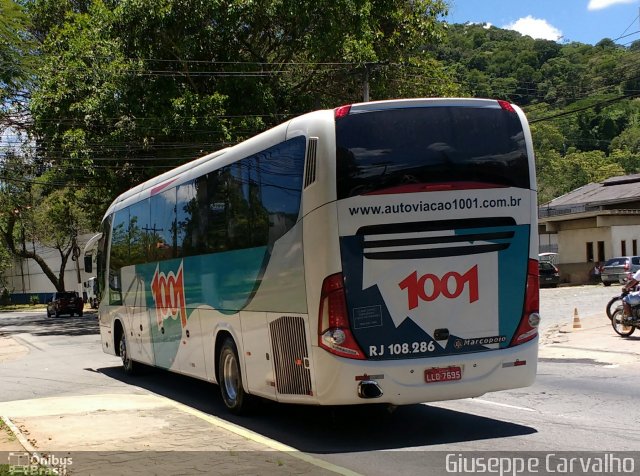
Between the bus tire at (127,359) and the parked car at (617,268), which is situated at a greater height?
the parked car at (617,268)

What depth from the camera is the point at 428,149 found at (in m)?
8.09

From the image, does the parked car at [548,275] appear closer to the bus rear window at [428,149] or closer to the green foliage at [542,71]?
the green foliage at [542,71]

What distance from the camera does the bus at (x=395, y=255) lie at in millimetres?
7762

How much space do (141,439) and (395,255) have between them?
353 cm

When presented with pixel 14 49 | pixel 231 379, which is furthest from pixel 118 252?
pixel 14 49

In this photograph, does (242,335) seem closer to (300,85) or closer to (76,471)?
(76,471)

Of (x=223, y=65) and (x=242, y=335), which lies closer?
(x=242, y=335)

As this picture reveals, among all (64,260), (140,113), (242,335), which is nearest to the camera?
(242,335)

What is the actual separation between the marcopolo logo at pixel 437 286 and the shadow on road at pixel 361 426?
1546mm

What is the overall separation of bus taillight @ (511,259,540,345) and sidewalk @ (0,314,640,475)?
8.81ft

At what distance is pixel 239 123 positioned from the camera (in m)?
26.3

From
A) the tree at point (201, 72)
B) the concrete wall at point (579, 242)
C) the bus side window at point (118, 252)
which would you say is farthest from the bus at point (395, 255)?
the concrete wall at point (579, 242)

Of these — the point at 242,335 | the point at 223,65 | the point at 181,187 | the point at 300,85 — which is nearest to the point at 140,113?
the point at 223,65

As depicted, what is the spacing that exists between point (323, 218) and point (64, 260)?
61.5 meters
